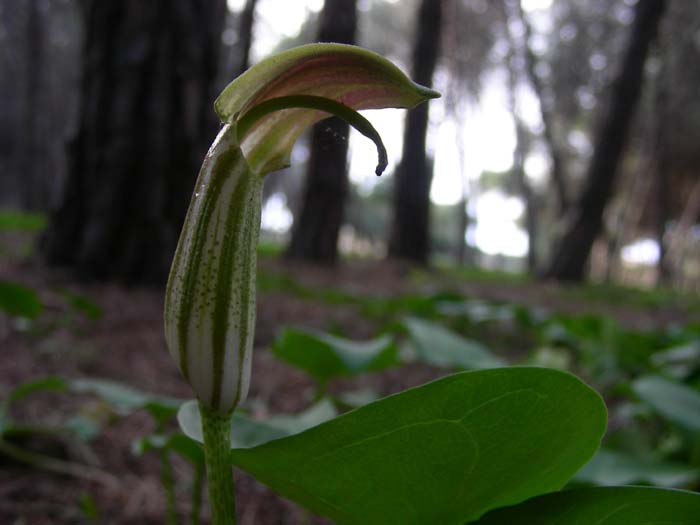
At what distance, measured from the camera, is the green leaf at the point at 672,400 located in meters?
1.16

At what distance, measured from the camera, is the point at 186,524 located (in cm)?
146

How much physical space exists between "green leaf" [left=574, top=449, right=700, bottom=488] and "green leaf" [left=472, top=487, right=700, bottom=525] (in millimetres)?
517

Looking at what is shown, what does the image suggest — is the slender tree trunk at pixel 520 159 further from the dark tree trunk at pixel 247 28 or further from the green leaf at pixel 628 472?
the green leaf at pixel 628 472

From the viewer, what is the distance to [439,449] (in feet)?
1.72

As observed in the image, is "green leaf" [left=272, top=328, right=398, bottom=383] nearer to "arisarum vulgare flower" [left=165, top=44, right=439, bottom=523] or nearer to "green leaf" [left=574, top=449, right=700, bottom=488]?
"green leaf" [left=574, top=449, right=700, bottom=488]

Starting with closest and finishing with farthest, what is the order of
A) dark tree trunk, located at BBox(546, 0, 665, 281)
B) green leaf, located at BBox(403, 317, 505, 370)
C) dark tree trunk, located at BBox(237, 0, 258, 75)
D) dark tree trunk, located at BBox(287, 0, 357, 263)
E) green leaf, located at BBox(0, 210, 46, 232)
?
1. green leaf, located at BBox(403, 317, 505, 370)
2. dark tree trunk, located at BBox(237, 0, 258, 75)
3. dark tree trunk, located at BBox(287, 0, 357, 263)
4. green leaf, located at BBox(0, 210, 46, 232)
5. dark tree trunk, located at BBox(546, 0, 665, 281)

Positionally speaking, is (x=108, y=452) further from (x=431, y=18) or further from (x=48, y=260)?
(x=431, y=18)

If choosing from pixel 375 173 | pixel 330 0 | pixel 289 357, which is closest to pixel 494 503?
pixel 375 173

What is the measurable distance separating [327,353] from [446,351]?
384 millimetres

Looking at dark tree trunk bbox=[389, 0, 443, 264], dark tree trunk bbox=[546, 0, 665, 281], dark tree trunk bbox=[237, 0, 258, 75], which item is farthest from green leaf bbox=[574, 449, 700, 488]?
dark tree trunk bbox=[546, 0, 665, 281]

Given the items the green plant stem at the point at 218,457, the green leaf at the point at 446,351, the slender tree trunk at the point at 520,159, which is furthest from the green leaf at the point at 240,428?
the slender tree trunk at the point at 520,159

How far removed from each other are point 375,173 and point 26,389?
1.05 meters

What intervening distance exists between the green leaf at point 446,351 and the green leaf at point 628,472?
1.35 ft

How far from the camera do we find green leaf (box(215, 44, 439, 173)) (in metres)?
0.49
